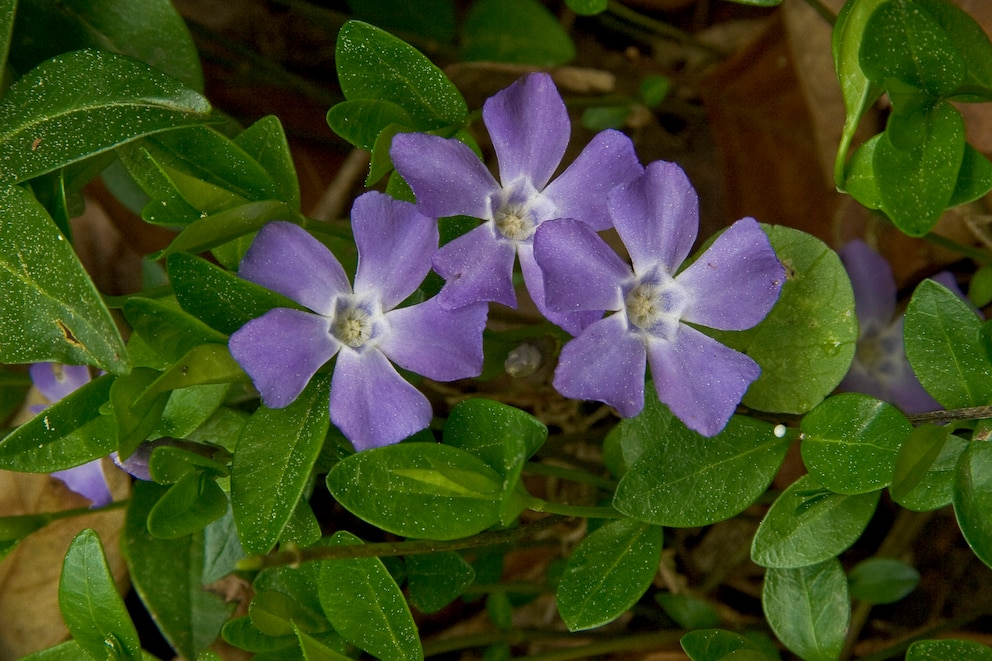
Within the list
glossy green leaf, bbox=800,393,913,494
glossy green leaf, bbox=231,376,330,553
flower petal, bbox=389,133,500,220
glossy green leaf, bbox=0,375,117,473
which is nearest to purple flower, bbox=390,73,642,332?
flower petal, bbox=389,133,500,220

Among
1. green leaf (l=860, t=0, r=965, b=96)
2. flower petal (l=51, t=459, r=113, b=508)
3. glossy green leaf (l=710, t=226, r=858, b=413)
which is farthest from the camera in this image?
flower petal (l=51, t=459, r=113, b=508)

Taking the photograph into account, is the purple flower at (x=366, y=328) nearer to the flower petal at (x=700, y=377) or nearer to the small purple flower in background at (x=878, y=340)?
the flower petal at (x=700, y=377)

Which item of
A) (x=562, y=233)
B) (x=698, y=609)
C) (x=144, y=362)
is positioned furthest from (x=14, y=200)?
(x=698, y=609)

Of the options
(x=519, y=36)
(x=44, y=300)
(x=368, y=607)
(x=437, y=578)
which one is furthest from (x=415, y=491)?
(x=519, y=36)

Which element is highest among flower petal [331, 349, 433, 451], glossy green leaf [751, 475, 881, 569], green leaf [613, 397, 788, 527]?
flower petal [331, 349, 433, 451]

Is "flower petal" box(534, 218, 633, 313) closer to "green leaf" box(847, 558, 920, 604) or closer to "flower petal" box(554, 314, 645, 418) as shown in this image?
"flower petal" box(554, 314, 645, 418)

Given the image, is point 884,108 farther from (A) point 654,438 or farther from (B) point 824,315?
(A) point 654,438

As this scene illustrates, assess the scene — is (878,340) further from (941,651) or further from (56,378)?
(56,378)
